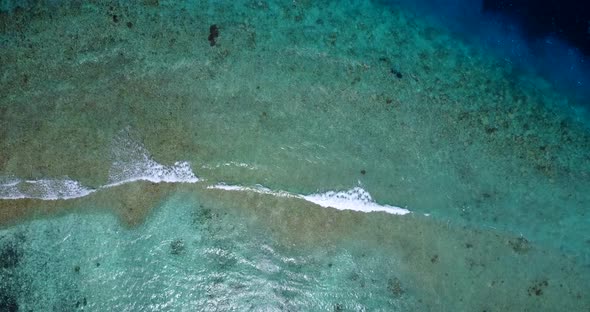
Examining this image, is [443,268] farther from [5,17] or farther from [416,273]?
[5,17]

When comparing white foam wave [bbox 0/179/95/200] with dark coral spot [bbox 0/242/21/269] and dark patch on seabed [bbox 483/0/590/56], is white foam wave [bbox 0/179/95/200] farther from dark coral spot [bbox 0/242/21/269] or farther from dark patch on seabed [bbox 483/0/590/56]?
dark patch on seabed [bbox 483/0/590/56]

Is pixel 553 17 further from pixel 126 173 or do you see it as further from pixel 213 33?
pixel 126 173

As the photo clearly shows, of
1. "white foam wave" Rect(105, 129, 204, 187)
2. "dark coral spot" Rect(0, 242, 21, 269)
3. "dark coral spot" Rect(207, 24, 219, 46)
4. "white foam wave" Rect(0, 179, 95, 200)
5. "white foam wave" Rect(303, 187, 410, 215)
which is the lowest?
"dark coral spot" Rect(0, 242, 21, 269)

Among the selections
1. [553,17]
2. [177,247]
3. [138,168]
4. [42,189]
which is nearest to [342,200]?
[177,247]

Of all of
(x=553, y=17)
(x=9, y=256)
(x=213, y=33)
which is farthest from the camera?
(x=553, y=17)

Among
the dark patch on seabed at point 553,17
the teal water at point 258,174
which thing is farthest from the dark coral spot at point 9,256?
the dark patch on seabed at point 553,17

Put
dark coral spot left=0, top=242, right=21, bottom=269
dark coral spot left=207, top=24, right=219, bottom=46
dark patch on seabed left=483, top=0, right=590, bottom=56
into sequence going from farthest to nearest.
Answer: dark patch on seabed left=483, top=0, right=590, bottom=56 < dark coral spot left=207, top=24, right=219, bottom=46 < dark coral spot left=0, top=242, right=21, bottom=269

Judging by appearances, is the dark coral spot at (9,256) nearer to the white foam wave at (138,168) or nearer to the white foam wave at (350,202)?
the white foam wave at (138,168)

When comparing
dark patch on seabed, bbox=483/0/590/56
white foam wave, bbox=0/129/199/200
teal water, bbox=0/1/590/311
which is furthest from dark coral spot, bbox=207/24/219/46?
dark patch on seabed, bbox=483/0/590/56
